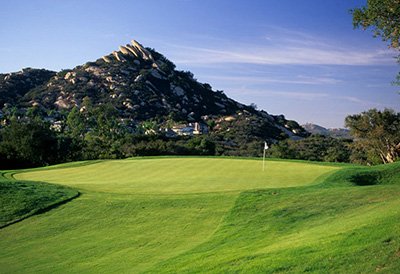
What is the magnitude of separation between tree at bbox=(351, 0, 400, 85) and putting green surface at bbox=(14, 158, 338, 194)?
248 inches

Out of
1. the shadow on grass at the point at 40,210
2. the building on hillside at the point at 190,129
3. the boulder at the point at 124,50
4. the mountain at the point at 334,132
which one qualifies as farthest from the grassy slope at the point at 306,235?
→ the boulder at the point at 124,50

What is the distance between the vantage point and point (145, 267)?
8.31 metres

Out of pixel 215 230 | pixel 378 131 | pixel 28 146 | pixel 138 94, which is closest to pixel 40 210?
pixel 215 230

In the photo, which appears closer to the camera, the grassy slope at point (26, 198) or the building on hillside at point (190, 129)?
the grassy slope at point (26, 198)

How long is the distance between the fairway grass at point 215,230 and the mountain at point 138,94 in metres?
73.2


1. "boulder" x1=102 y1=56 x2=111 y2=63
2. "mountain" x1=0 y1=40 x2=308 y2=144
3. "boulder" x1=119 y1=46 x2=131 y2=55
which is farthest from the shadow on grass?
"boulder" x1=119 y1=46 x2=131 y2=55

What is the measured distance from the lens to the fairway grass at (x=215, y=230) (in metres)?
6.89

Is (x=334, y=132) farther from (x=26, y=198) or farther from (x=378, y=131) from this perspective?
(x=26, y=198)

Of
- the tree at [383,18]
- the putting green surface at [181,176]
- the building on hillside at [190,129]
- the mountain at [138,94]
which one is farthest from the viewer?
the mountain at [138,94]

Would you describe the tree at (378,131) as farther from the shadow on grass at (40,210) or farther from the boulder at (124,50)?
the boulder at (124,50)

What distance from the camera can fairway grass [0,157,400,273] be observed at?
6891 mm

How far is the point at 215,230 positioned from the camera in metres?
10.6

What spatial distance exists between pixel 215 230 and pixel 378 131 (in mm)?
33076

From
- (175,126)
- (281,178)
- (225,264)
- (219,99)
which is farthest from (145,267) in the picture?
(219,99)
